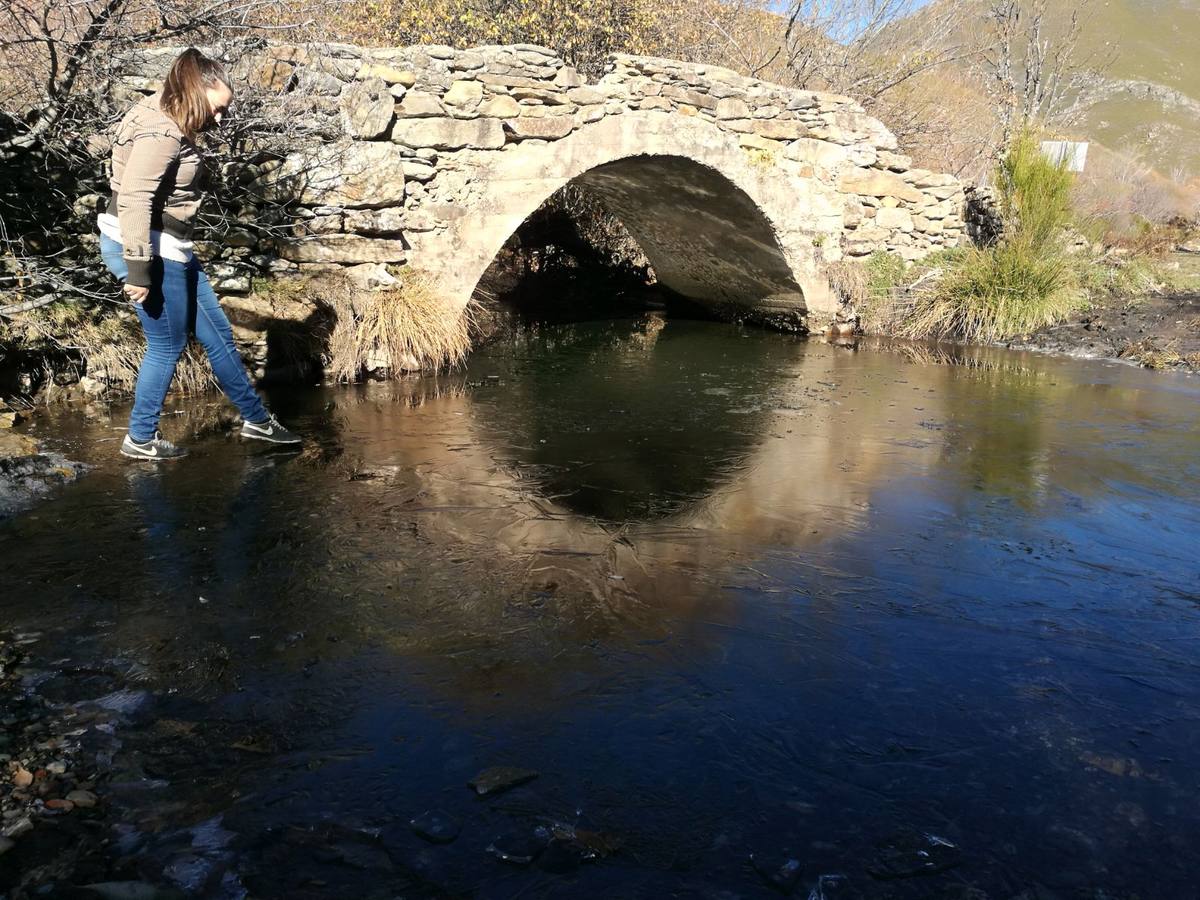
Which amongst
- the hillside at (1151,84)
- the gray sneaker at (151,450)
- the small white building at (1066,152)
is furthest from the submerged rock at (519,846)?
the hillside at (1151,84)

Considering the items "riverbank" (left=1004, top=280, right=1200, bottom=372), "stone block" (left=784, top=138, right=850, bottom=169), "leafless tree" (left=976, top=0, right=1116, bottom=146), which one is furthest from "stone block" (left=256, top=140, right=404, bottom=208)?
"leafless tree" (left=976, top=0, right=1116, bottom=146)

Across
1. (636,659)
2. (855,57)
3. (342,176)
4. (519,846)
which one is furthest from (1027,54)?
(519,846)

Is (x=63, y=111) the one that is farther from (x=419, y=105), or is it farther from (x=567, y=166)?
(x=567, y=166)

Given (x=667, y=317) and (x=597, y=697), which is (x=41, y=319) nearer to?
(x=597, y=697)

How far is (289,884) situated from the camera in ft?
6.56

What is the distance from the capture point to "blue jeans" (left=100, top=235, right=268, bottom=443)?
457 centimetres

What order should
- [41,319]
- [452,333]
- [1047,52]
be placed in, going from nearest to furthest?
[41,319] < [452,333] < [1047,52]

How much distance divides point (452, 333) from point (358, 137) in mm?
1822

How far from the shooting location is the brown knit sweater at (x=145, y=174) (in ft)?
13.8

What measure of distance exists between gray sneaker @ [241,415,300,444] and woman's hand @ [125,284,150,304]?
1167mm

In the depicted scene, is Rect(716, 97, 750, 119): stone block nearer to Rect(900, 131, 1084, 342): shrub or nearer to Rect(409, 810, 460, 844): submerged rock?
Rect(900, 131, 1084, 342): shrub

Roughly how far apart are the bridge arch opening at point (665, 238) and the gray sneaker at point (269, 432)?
135 inches

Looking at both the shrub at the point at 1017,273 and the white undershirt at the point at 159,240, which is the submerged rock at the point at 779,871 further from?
the shrub at the point at 1017,273

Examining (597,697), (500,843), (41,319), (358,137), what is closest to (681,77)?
(358,137)
